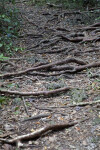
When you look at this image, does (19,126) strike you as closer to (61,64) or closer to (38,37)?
(61,64)

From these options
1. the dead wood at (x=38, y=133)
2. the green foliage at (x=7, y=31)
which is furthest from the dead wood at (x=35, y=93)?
the green foliage at (x=7, y=31)

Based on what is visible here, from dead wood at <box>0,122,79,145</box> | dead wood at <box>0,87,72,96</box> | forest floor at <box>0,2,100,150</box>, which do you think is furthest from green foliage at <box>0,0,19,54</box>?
dead wood at <box>0,122,79,145</box>

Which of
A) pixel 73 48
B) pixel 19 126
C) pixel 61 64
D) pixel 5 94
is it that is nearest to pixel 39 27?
pixel 73 48

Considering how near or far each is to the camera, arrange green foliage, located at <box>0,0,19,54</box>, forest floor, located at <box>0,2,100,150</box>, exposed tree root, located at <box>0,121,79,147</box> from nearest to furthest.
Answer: exposed tree root, located at <box>0,121,79,147</box> < forest floor, located at <box>0,2,100,150</box> < green foliage, located at <box>0,0,19,54</box>

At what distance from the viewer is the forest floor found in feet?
12.0

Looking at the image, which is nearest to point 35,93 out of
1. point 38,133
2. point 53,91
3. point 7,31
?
point 53,91

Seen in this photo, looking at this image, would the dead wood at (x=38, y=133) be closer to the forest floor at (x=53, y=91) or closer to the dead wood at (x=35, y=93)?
the forest floor at (x=53, y=91)

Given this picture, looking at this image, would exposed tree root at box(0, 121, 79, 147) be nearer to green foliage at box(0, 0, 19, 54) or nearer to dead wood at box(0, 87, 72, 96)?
dead wood at box(0, 87, 72, 96)

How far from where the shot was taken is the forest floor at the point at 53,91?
3.67 meters

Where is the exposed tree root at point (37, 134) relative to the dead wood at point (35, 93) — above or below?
above

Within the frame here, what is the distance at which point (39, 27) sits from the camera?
38.1 ft

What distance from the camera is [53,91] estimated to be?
5074 millimetres

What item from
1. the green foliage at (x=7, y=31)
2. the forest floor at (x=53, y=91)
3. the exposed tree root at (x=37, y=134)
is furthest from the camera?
the green foliage at (x=7, y=31)

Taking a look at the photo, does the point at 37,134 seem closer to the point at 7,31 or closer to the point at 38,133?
the point at 38,133
